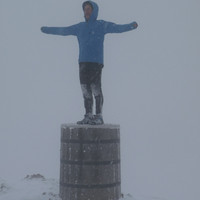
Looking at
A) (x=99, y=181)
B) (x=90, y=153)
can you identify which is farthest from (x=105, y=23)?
(x=99, y=181)

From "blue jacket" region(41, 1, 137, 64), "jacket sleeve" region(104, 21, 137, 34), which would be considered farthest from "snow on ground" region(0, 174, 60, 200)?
"jacket sleeve" region(104, 21, 137, 34)

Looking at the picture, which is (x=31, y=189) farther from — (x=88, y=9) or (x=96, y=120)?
(x=88, y=9)

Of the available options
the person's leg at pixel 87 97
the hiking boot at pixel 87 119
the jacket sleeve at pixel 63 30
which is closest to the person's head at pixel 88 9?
the jacket sleeve at pixel 63 30

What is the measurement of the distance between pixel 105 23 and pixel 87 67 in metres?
0.83

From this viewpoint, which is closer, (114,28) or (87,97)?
(114,28)

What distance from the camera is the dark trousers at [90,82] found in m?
5.71

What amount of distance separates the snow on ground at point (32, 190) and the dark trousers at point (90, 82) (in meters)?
1.57

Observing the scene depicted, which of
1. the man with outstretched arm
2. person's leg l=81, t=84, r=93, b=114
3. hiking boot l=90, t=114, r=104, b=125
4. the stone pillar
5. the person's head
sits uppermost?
the person's head

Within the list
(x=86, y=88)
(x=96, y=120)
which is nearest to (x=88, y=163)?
(x=96, y=120)

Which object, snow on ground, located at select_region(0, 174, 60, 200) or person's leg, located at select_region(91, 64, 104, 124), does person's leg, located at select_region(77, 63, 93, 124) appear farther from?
snow on ground, located at select_region(0, 174, 60, 200)

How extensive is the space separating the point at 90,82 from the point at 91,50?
56cm

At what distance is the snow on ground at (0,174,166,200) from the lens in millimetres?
5625

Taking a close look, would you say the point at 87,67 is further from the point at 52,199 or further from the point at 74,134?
the point at 52,199

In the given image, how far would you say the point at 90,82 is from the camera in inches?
228
